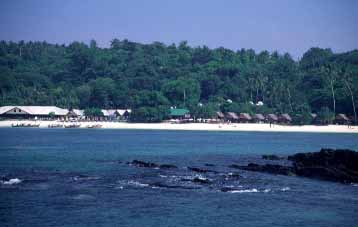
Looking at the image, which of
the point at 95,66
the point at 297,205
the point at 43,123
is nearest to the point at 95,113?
the point at 43,123

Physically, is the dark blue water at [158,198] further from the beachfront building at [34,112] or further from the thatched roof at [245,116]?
the beachfront building at [34,112]

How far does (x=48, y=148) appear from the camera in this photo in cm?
6291

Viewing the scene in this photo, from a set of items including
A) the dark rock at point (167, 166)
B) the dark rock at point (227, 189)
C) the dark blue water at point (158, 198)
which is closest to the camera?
the dark blue water at point (158, 198)

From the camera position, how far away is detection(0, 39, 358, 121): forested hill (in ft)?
386

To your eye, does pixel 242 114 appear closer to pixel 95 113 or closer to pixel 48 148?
pixel 95 113

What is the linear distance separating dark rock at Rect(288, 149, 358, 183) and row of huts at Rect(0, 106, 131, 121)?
78.9 meters

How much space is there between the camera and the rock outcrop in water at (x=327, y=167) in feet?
124

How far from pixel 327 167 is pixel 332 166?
376mm

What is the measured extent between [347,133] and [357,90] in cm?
1433

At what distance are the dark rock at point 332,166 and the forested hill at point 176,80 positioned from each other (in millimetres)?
64979

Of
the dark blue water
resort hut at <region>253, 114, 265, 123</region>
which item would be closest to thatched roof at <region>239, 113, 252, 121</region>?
resort hut at <region>253, 114, 265, 123</region>

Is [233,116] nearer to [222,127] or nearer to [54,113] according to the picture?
[222,127]

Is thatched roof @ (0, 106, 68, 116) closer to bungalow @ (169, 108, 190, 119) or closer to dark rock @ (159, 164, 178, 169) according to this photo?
bungalow @ (169, 108, 190, 119)

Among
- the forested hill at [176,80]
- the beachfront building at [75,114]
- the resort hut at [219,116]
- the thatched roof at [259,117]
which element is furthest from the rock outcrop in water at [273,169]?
the beachfront building at [75,114]
